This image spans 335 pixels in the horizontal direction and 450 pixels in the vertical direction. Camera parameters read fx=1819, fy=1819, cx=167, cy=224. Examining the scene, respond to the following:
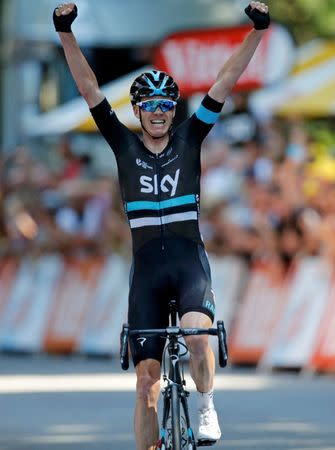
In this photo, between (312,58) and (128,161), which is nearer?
(128,161)

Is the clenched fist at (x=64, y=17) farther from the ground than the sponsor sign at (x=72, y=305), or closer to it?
closer to it

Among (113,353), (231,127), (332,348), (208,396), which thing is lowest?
(208,396)

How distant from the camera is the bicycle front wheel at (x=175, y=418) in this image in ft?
29.8

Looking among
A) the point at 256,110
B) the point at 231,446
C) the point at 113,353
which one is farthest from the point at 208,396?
the point at 256,110

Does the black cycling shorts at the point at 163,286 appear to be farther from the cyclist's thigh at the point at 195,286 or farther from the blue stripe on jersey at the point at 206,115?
the blue stripe on jersey at the point at 206,115

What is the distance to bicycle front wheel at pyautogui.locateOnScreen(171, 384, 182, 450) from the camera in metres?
9.09

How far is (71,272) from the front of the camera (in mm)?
21047

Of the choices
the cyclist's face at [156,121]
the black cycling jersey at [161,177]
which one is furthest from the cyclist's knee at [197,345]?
the cyclist's face at [156,121]

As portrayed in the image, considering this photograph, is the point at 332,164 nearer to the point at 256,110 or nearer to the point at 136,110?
the point at 256,110

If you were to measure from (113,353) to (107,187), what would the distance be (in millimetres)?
2015


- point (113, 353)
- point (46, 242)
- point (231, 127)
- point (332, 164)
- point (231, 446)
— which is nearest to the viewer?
point (231, 446)

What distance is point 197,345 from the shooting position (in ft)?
30.6

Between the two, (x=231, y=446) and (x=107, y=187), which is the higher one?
(x=107, y=187)

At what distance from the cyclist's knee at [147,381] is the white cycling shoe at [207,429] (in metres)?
0.27
